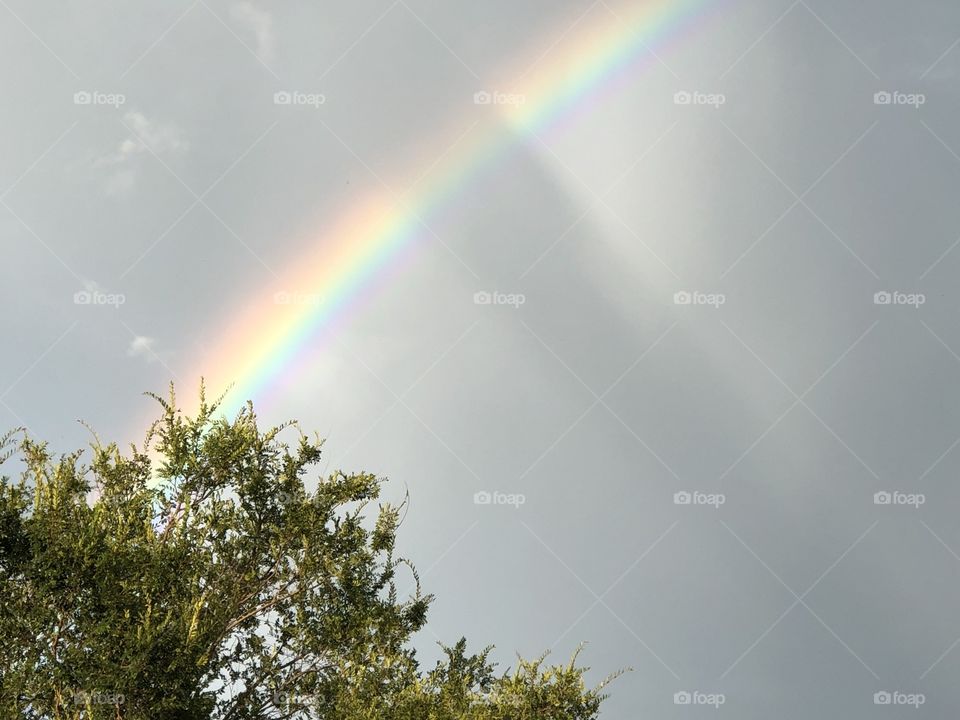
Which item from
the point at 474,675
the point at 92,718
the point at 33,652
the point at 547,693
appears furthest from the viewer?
the point at 474,675

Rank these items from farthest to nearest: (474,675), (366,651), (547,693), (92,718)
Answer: (474,675) < (366,651) < (547,693) < (92,718)

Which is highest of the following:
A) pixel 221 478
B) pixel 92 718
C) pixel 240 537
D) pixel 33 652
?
pixel 221 478

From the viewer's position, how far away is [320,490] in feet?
57.2

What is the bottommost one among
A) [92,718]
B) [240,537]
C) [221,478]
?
[92,718]

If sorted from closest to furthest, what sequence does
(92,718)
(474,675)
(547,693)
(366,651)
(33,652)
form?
(92,718) < (33,652) < (547,693) < (366,651) < (474,675)

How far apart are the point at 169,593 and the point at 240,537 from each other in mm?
2883

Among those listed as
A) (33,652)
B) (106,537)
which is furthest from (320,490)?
(33,652)

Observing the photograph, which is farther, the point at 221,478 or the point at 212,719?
the point at 221,478

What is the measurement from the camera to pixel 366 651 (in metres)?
16.4

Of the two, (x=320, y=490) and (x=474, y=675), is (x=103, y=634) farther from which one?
(x=474, y=675)

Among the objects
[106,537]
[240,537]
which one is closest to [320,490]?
[240,537]

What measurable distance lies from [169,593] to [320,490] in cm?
405

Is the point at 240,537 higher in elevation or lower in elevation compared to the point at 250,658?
higher

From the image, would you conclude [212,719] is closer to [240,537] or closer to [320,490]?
[240,537]
